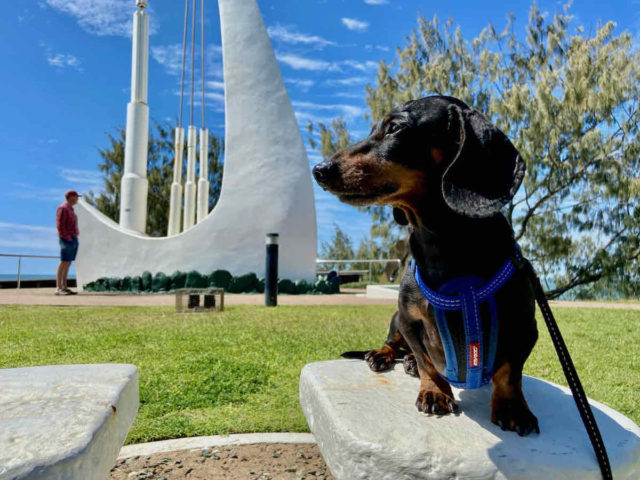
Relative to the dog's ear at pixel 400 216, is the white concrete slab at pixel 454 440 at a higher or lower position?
lower

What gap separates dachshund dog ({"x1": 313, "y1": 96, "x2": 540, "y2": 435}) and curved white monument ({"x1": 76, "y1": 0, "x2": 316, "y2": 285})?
11.3 meters

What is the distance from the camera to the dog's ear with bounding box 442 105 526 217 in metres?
1.21

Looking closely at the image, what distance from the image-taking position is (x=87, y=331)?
16.7ft

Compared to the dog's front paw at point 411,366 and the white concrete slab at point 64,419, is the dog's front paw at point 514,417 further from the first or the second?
the white concrete slab at point 64,419

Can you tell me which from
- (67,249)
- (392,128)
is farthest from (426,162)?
(67,249)

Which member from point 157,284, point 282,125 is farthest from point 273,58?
point 157,284

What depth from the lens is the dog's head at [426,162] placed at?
125 cm

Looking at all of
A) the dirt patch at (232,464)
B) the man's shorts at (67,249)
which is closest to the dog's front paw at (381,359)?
the dirt patch at (232,464)

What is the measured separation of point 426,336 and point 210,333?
380cm

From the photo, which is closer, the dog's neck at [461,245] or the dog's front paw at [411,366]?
the dog's neck at [461,245]

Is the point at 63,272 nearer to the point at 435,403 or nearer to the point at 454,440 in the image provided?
the point at 435,403

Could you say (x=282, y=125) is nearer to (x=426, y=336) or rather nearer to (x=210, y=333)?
(x=210, y=333)

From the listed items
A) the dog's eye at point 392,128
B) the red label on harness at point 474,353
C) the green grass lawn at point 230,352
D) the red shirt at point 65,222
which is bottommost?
the green grass lawn at point 230,352

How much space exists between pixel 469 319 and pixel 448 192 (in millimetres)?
356
